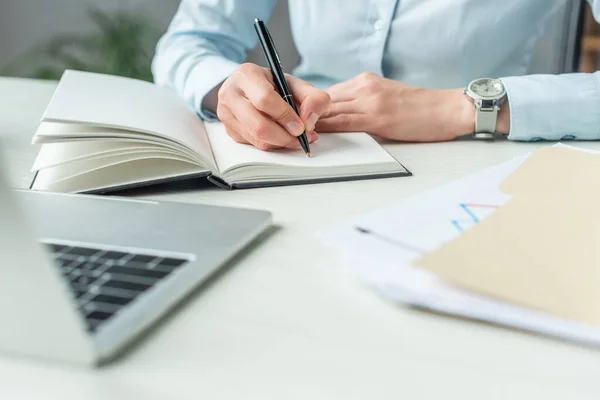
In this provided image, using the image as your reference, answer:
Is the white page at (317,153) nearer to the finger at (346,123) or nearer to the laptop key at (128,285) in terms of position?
the finger at (346,123)

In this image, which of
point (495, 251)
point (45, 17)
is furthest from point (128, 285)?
point (45, 17)

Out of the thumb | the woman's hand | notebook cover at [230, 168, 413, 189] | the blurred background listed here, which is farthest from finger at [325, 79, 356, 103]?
the blurred background

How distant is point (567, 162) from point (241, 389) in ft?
1.41

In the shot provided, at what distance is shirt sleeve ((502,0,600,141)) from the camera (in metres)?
0.82

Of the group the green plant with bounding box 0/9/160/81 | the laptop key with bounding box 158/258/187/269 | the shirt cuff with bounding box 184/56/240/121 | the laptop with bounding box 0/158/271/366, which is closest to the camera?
the laptop with bounding box 0/158/271/366

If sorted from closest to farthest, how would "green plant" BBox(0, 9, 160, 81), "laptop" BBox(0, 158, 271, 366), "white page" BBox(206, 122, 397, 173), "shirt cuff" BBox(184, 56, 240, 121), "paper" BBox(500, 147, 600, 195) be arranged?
"laptop" BBox(0, 158, 271, 366), "paper" BBox(500, 147, 600, 195), "white page" BBox(206, 122, 397, 173), "shirt cuff" BBox(184, 56, 240, 121), "green plant" BBox(0, 9, 160, 81)

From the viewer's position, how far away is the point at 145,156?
63cm

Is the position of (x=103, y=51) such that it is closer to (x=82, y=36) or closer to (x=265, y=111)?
(x=82, y=36)

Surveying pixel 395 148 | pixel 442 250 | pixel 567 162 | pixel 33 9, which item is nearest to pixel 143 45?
pixel 33 9

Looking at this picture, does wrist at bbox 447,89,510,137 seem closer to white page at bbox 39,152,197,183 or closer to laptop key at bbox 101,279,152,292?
white page at bbox 39,152,197,183

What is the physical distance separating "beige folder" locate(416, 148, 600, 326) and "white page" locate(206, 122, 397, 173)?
17 cm

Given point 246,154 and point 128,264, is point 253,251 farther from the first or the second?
point 246,154

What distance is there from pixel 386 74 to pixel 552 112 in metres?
0.38

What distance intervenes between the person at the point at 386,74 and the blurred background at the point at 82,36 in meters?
0.82
